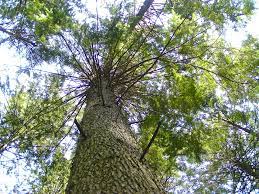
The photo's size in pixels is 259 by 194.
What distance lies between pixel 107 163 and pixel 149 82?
13.0ft

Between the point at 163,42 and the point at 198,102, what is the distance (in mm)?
1261

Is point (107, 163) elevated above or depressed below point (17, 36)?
below

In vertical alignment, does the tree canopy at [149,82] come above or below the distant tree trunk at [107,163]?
above

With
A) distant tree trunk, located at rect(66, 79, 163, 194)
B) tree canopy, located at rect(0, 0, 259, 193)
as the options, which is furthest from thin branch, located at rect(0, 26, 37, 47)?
distant tree trunk, located at rect(66, 79, 163, 194)

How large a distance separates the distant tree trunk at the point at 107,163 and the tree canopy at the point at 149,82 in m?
0.96

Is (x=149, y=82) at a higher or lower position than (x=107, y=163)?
higher

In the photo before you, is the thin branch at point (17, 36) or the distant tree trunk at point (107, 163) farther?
the thin branch at point (17, 36)

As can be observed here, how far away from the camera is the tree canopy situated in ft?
16.7

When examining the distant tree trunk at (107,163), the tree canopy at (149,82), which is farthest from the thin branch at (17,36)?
the distant tree trunk at (107,163)

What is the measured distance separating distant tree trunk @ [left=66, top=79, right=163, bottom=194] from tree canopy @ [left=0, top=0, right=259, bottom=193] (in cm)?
96

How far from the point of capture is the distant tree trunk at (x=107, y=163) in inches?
111

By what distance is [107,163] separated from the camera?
3.21 m

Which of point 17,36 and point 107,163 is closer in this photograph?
point 107,163

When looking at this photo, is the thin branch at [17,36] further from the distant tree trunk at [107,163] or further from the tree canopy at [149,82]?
the distant tree trunk at [107,163]
